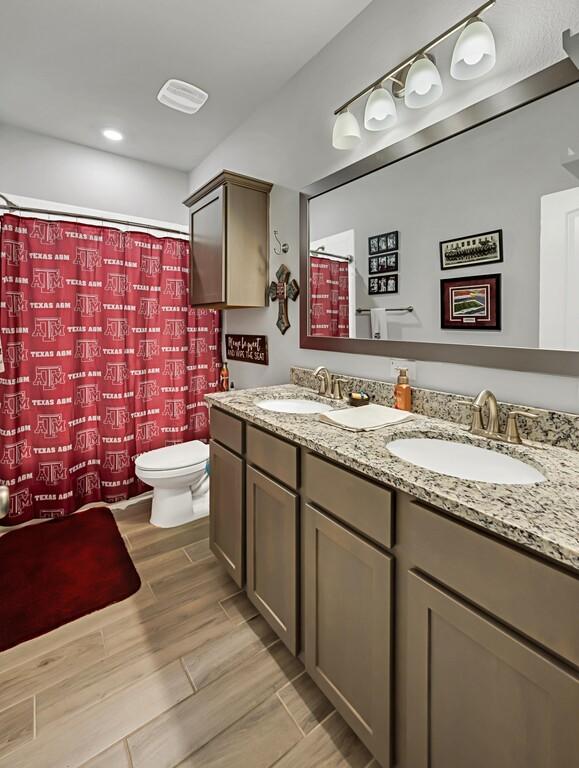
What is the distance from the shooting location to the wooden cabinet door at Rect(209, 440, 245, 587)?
1.72 meters

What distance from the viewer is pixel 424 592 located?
2.92 ft

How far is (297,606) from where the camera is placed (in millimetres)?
1383

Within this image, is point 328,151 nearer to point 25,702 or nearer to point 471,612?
point 471,612

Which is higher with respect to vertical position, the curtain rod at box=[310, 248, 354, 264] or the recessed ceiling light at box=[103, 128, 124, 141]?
the recessed ceiling light at box=[103, 128, 124, 141]

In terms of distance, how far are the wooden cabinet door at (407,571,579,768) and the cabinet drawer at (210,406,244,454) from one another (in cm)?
94

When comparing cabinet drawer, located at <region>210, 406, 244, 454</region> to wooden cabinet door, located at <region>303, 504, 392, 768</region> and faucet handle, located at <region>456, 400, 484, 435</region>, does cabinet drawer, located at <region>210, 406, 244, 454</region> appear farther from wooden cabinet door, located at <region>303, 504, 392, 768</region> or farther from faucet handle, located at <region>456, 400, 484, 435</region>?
faucet handle, located at <region>456, 400, 484, 435</region>

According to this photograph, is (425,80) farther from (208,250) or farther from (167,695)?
(167,695)

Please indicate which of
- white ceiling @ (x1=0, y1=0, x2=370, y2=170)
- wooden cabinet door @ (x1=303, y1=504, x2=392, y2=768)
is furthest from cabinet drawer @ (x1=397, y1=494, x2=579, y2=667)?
white ceiling @ (x1=0, y1=0, x2=370, y2=170)

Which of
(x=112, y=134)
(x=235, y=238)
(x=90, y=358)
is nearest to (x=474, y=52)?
(x=235, y=238)

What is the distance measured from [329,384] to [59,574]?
1.71m

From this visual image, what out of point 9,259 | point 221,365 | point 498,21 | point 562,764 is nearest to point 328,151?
point 498,21

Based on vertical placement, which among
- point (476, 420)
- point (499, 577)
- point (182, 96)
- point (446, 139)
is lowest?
point (499, 577)

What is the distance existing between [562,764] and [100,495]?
2.82 metres

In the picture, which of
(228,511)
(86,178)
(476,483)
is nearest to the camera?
(476,483)
